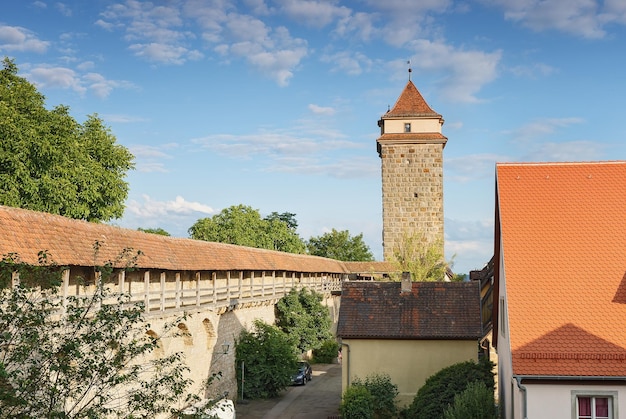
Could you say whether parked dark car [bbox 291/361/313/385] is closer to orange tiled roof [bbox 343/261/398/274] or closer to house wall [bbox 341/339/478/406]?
house wall [bbox 341/339/478/406]

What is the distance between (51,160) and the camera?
37344 millimetres

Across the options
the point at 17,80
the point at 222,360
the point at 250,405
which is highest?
the point at 17,80

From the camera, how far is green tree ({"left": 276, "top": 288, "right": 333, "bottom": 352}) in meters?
39.4

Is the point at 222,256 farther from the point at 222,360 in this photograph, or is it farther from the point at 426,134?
the point at 426,134

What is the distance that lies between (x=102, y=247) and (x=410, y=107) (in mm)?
38882

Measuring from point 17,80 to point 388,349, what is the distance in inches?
1033

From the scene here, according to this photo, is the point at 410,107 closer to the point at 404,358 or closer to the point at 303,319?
the point at 303,319

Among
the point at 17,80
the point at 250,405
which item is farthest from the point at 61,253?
the point at 17,80

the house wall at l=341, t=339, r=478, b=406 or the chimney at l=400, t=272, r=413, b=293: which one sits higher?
the chimney at l=400, t=272, r=413, b=293

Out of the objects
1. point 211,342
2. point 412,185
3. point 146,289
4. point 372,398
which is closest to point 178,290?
point 146,289

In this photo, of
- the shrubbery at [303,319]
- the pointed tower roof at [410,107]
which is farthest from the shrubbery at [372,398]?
the pointed tower roof at [410,107]

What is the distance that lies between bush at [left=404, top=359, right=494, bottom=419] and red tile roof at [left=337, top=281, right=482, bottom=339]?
3057mm

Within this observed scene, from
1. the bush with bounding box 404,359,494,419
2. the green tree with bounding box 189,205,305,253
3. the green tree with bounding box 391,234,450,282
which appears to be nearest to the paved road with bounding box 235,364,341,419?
the bush with bounding box 404,359,494,419

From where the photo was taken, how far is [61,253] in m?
17.3
